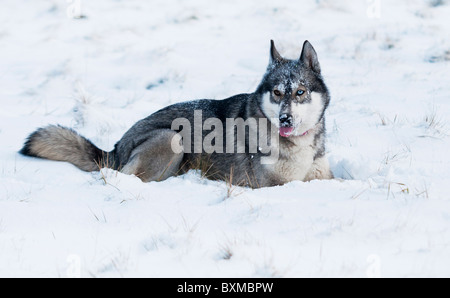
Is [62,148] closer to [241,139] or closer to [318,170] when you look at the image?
[241,139]

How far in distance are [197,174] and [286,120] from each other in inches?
46.0

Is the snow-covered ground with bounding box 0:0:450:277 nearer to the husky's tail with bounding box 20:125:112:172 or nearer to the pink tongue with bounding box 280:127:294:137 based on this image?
the husky's tail with bounding box 20:125:112:172

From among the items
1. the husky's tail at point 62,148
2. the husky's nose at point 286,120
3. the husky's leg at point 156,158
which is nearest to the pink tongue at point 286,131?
the husky's nose at point 286,120

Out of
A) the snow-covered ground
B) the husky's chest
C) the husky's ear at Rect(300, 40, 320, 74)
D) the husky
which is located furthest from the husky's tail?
the husky's ear at Rect(300, 40, 320, 74)

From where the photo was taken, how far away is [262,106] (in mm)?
4516

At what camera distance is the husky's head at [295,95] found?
4195 millimetres

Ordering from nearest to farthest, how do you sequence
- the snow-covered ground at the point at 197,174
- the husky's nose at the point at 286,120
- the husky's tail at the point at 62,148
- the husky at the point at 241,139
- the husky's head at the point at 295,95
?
the snow-covered ground at the point at 197,174, the husky's nose at the point at 286,120, the husky's head at the point at 295,95, the husky at the point at 241,139, the husky's tail at the point at 62,148

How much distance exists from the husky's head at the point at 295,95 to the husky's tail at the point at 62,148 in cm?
183

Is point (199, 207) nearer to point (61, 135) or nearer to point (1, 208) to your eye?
point (1, 208)

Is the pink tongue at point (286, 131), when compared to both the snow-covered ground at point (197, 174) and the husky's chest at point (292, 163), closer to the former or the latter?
the husky's chest at point (292, 163)

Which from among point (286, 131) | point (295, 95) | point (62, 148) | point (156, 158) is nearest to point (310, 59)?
point (295, 95)

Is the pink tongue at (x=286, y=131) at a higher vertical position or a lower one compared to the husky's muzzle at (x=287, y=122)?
lower

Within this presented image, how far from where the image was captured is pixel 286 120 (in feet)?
13.4
